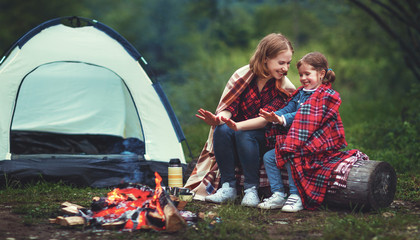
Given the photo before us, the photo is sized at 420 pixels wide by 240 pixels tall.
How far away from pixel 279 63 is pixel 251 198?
1084 millimetres

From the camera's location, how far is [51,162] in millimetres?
4512

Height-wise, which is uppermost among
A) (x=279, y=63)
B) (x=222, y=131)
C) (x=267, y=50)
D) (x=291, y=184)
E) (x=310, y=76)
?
(x=267, y=50)

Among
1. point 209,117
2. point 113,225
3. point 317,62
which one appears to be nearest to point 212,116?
point 209,117

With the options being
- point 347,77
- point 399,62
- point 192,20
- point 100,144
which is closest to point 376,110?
point 399,62

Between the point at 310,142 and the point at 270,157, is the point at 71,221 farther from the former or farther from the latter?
the point at 310,142

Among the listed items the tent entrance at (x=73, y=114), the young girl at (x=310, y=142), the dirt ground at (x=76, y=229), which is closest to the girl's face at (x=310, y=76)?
the young girl at (x=310, y=142)

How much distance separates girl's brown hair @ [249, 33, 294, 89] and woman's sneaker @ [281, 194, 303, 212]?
2.99 feet

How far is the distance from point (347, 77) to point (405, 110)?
10.2 meters

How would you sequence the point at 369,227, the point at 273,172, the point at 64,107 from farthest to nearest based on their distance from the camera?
1. the point at 64,107
2. the point at 273,172
3. the point at 369,227

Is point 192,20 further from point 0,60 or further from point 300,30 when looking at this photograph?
point 0,60

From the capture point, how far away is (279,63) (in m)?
3.66

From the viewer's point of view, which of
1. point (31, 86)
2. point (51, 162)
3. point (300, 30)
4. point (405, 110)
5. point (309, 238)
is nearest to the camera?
point (309, 238)

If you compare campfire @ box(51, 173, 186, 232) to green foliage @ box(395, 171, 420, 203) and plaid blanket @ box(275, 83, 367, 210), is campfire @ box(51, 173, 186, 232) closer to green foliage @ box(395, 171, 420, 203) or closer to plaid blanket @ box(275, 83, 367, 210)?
plaid blanket @ box(275, 83, 367, 210)

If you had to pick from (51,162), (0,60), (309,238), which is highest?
(0,60)
